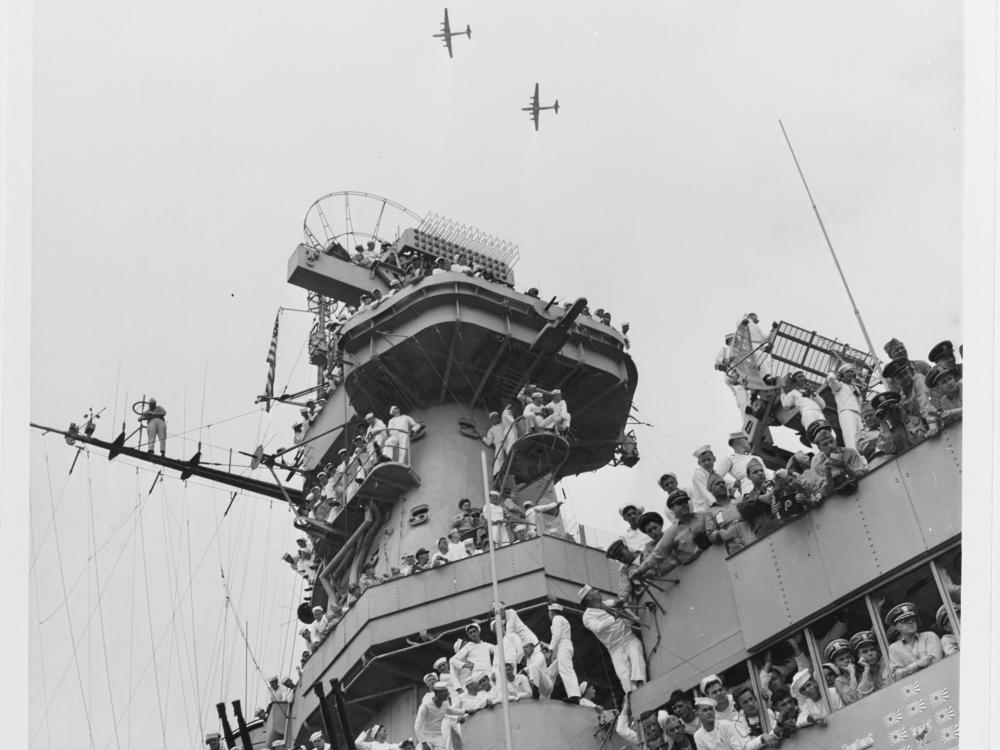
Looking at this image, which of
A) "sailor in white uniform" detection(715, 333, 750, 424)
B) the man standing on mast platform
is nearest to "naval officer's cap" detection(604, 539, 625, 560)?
"sailor in white uniform" detection(715, 333, 750, 424)

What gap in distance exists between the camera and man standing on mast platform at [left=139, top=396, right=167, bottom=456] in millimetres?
23297

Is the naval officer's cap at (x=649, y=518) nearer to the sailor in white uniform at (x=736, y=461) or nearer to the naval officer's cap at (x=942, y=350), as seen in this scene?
the sailor in white uniform at (x=736, y=461)

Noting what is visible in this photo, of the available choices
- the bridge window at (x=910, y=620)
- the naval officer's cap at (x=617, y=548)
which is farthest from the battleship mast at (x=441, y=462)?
the bridge window at (x=910, y=620)

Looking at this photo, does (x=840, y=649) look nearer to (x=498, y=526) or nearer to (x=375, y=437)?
(x=498, y=526)

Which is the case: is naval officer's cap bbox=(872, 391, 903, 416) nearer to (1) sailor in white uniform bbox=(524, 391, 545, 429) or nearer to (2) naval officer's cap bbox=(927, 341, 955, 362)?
(2) naval officer's cap bbox=(927, 341, 955, 362)

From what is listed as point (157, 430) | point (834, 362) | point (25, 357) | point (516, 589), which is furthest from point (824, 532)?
point (157, 430)

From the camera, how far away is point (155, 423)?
23625mm

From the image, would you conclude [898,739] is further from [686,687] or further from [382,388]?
[382,388]

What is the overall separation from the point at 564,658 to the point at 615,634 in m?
0.69

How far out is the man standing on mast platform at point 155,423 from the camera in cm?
2330

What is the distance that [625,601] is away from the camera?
14.5 metres

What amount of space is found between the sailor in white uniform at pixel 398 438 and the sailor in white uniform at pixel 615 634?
6613 mm

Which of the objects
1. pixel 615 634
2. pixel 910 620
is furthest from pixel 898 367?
pixel 615 634

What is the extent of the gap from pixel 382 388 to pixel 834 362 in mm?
8198
